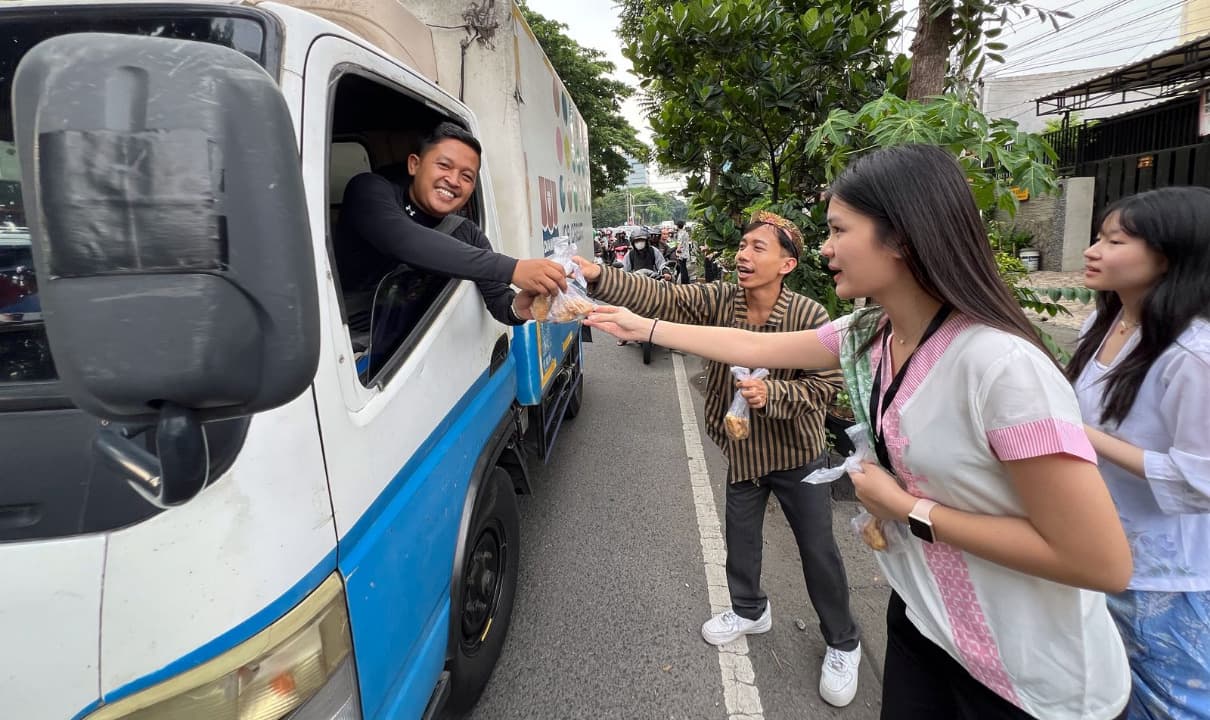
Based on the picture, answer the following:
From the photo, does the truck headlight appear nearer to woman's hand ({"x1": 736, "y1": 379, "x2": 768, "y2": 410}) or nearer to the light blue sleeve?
woman's hand ({"x1": 736, "y1": 379, "x2": 768, "y2": 410})

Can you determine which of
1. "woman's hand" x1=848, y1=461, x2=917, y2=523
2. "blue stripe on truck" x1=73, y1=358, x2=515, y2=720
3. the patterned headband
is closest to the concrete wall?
the patterned headband

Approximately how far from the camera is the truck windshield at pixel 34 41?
3.73 ft

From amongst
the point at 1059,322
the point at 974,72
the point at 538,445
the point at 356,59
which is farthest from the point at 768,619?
the point at 1059,322

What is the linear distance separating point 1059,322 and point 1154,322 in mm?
7874

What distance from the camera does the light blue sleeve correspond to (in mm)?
1235

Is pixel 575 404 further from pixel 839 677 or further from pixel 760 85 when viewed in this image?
pixel 839 677

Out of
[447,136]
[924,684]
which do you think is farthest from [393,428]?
[924,684]

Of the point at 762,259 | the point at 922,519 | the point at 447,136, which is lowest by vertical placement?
the point at 922,519

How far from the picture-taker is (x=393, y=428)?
1.43m

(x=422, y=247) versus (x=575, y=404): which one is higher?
(x=422, y=247)

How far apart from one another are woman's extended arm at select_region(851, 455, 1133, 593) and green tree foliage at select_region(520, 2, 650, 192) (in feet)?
48.5

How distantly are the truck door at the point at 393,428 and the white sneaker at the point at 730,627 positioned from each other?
1209 mm

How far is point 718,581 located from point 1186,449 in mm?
1983

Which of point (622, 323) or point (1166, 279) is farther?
point (622, 323)
